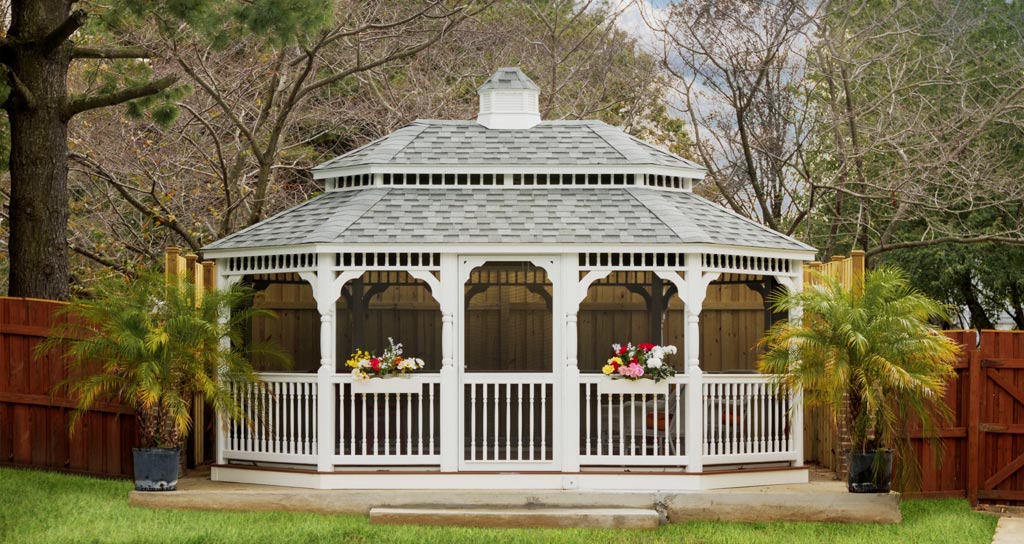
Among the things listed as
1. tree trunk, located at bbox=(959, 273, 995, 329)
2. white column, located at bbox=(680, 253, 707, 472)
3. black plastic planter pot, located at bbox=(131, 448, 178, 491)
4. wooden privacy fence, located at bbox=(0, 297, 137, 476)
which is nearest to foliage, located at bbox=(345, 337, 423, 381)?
black plastic planter pot, located at bbox=(131, 448, 178, 491)

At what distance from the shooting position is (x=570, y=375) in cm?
1181

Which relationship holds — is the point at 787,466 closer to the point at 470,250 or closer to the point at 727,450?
the point at 727,450

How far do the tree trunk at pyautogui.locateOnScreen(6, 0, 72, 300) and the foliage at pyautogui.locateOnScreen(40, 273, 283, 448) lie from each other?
2.18m

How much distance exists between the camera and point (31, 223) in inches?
544

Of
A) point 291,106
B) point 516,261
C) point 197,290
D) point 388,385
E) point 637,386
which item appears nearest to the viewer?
point 637,386

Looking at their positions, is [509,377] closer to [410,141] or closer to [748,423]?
[748,423]

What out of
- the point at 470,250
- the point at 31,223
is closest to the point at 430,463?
the point at 470,250

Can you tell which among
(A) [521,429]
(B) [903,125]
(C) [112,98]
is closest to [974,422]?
(A) [521,429]

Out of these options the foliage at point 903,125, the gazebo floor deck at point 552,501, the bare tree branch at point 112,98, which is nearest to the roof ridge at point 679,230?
the gazebo floor deck at point 552,501

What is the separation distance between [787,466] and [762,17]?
899 centimetres

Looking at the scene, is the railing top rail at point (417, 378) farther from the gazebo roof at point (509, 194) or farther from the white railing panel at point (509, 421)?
the gazebo roof at point (509, 194)

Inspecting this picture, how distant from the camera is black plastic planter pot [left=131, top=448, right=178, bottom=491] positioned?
449 inches

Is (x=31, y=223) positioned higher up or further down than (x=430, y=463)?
higher up

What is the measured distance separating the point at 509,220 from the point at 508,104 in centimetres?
235
